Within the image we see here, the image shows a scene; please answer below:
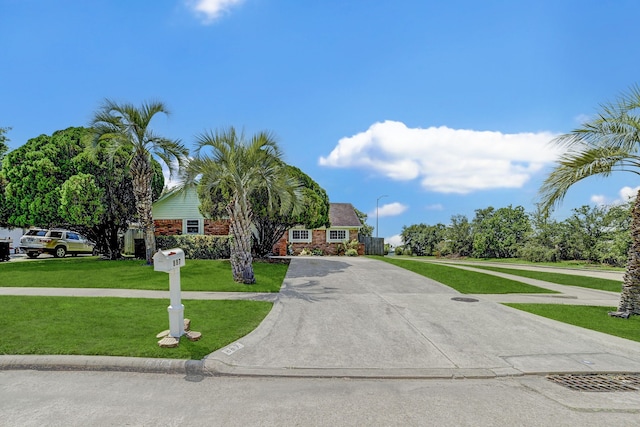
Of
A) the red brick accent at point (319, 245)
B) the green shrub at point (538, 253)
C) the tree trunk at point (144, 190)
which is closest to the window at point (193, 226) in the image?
the red brick accent at point (319, 245)

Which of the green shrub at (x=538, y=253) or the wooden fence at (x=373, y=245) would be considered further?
the wooden fence at (x=373, y=245)

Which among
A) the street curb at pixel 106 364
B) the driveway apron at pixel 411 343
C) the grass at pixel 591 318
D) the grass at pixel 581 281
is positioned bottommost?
the grass at pixel 581 281

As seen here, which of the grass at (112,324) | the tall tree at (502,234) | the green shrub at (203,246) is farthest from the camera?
the tall tree at (502,234)

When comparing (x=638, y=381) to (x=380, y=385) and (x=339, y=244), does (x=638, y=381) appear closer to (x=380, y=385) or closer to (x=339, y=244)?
(x=380, y=385)

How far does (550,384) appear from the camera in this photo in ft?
15.4

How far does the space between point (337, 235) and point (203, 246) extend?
515 inches

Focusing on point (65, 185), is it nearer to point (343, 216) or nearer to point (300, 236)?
point (300, 236)

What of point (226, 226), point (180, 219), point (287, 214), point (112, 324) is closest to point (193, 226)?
point (180, 219)

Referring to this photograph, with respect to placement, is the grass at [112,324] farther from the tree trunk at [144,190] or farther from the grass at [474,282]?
the tree trunk at [144,190]

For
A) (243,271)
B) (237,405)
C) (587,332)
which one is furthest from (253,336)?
(587,332)

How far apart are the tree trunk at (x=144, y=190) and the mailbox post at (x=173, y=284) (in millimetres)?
12236

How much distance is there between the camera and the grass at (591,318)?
7.57 meters

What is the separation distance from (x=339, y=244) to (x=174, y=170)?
1590 centimetres

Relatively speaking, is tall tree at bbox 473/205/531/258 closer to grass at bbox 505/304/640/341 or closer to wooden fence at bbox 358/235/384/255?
wooden fence at bbox 358/235/384/255
